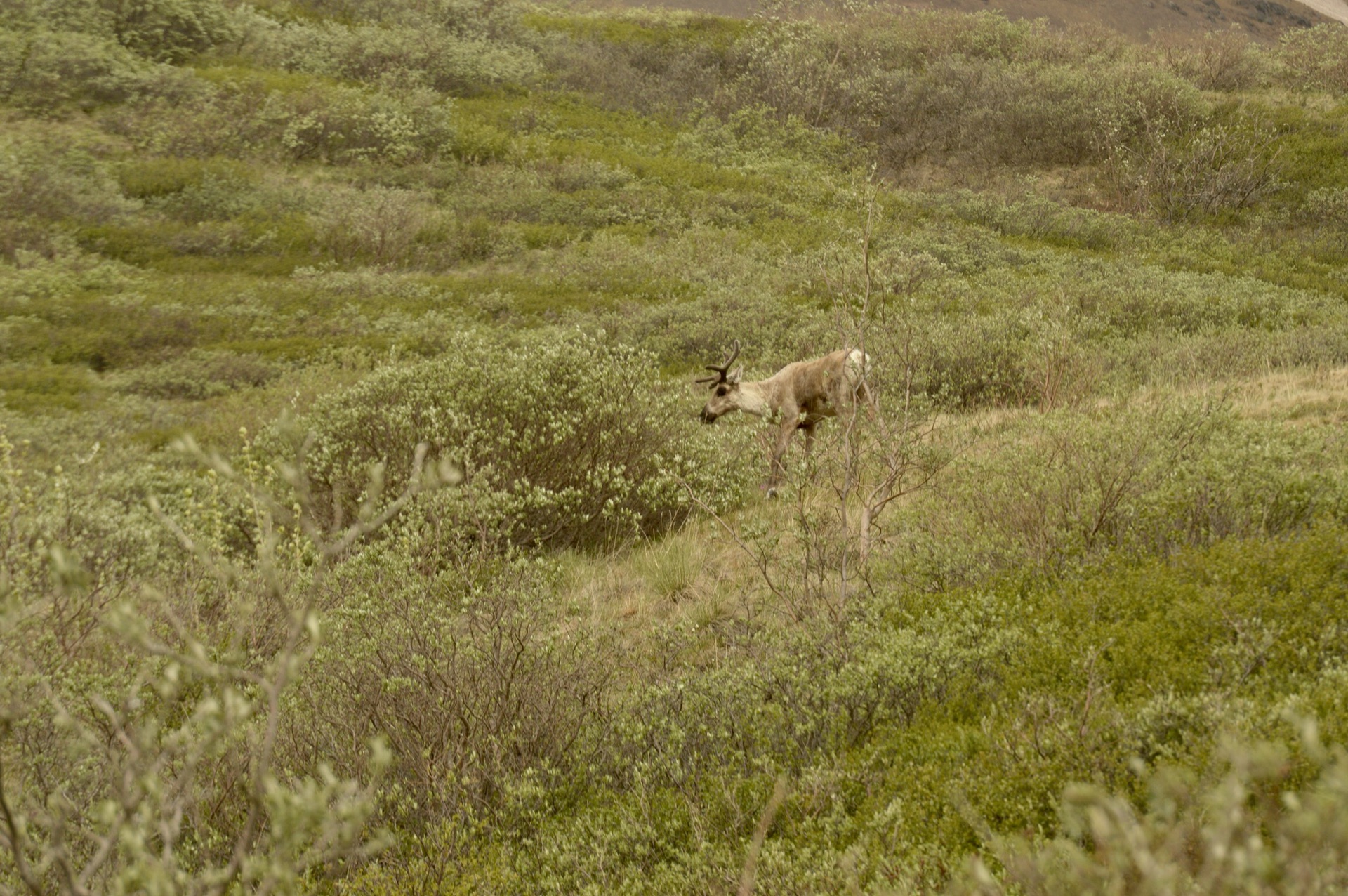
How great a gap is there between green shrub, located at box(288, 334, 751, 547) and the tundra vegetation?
50 mm

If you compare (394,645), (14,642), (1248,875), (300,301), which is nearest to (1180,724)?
(1248,875)

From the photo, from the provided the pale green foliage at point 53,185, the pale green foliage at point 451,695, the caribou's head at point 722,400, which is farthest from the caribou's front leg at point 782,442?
the pale green foliage at point 53,185

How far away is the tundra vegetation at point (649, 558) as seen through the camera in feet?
9.07

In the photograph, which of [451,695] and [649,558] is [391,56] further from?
[451,695]

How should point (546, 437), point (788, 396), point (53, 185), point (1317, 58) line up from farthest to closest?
point (1317, 58), point (53, 185), point (788, 396), point (546, 437)

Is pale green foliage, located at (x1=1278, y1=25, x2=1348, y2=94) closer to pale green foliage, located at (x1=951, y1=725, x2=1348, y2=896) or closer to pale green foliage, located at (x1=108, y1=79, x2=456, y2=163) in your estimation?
pale green foliage, located at (x1=108, y1=79, x2=456, y2=163)

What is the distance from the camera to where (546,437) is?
26.9 feet

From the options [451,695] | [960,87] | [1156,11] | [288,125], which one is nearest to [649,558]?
[451,695]

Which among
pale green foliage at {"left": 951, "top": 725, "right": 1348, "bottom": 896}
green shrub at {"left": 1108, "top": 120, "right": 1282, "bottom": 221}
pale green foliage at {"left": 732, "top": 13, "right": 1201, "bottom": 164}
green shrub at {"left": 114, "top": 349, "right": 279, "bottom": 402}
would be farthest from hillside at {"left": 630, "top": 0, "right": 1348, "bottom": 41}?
pale green foliage at {"left": 951, "top": 725, "right": 1348, "bottom": 896}

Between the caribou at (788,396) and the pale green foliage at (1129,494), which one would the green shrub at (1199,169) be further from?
the pale green foliage at (1129,494)

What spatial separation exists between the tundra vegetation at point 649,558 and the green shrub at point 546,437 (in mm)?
50

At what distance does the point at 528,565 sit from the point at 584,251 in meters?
19.1

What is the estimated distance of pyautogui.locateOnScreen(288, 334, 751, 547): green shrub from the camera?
7910 millimetres

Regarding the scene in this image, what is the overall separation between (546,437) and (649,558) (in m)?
1.69
